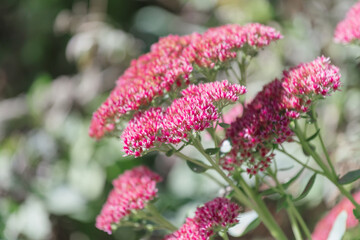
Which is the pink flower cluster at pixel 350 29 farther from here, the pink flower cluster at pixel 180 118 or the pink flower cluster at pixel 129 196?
the pink flower cluster at pixel 129 196

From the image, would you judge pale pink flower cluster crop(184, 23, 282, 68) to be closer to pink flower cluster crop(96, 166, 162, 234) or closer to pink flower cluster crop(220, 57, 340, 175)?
pink flower cluster crop(220, 57, 340, 175)

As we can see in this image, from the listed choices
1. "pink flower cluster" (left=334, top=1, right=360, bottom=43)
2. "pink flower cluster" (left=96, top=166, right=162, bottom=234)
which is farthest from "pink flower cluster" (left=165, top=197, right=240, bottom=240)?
"pink flower cluster" (left=334, top=1, right=360, bottom=43)

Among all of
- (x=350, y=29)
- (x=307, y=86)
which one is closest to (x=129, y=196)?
A: (x=307, y=86)

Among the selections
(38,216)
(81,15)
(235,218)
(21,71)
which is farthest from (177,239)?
(21,71)

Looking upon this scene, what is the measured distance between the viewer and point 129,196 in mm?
1188

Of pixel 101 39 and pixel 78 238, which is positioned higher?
pixel 101 39

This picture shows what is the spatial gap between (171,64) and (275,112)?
0.78 ft

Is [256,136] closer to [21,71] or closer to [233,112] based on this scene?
[233,112]

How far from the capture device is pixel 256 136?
1.01 meters

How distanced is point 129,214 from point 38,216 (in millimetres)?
1495

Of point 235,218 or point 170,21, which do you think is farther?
point 170,21

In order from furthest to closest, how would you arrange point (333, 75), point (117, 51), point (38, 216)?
point (117, 51), point (38, 216), point (333, 75)

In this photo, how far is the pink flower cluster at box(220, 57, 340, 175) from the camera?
39.3 inches

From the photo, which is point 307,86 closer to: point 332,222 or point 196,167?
point 196,167
